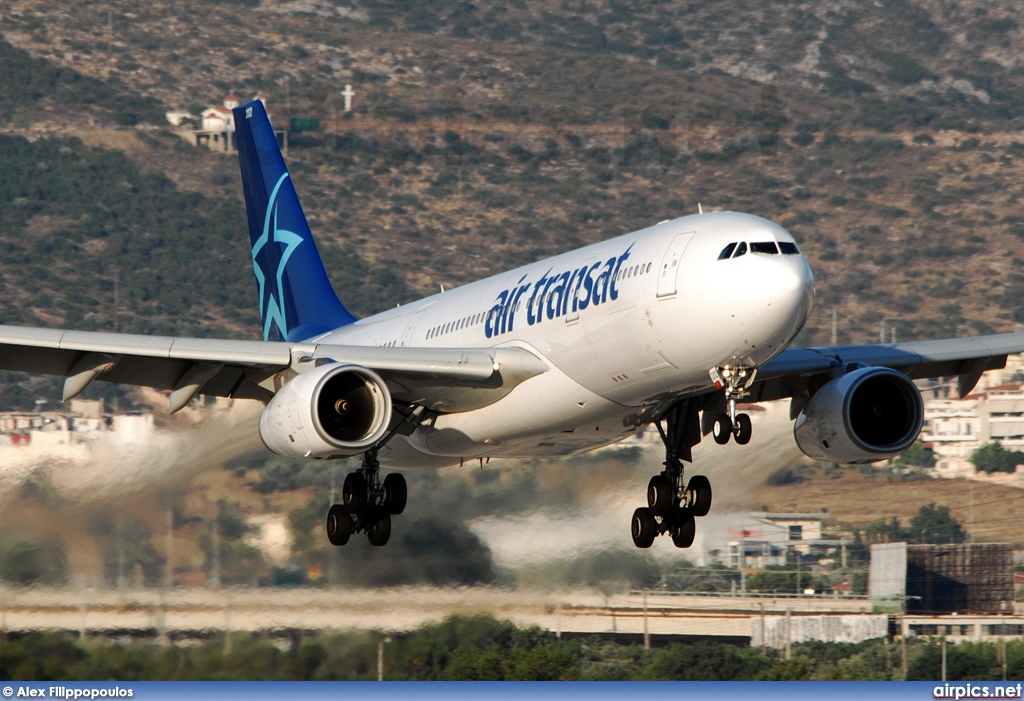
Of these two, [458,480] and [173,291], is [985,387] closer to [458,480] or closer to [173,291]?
[173,291]

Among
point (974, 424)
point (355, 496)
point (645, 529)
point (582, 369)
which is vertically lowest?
point (645, 529)

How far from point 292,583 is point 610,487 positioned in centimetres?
696

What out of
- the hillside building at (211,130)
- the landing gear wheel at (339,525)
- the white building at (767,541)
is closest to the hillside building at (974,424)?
the white building at (767,541)

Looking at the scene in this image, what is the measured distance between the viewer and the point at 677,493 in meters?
27.5

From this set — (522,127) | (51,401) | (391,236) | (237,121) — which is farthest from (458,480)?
(522,127)

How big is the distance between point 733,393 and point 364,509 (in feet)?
27.3

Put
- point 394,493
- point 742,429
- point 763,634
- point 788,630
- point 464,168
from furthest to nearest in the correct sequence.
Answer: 1. point 464,168
2. point 788,630
3. point 763,634
4. point 394,493
5. point 742,429

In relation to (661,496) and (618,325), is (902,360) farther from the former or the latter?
(618,325)

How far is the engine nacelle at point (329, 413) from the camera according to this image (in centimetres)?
2481

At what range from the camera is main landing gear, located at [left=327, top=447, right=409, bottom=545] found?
28.8 meters

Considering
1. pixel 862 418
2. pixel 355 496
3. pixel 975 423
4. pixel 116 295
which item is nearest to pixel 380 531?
pixel 355 496

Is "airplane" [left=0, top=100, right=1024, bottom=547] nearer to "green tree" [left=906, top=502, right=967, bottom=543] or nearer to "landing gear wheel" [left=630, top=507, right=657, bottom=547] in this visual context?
"landing gear wheel" [left=630, top=507, right=657, bottom=547]

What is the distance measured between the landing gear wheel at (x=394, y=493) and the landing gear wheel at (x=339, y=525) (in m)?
0.89

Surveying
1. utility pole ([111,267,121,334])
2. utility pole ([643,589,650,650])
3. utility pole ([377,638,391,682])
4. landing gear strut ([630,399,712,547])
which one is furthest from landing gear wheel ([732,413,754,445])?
utility pole ([111,267,121,334])
